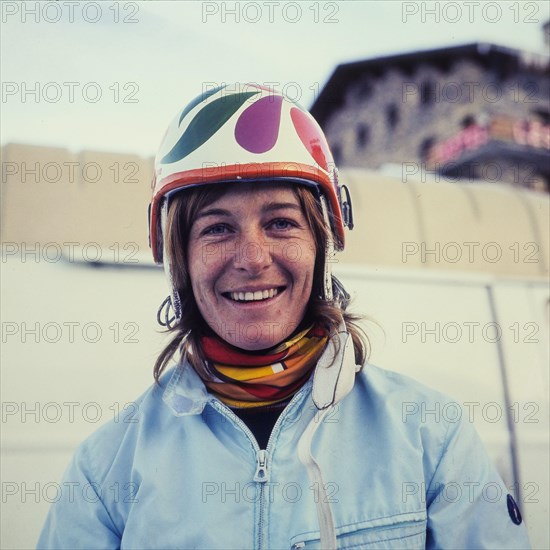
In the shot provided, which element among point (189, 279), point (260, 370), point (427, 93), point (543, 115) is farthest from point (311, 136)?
point (543, 115)

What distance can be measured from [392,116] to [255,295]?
21486 millimetres

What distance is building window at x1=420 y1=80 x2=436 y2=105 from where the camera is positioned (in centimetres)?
1912

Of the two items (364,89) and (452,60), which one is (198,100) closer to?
(452,60)

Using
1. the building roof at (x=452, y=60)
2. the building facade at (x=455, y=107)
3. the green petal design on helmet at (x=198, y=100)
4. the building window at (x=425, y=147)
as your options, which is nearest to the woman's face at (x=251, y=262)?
the green petal design on helmet at (x=198, y=100)

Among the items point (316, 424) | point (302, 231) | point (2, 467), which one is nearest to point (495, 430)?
point (316, 424)

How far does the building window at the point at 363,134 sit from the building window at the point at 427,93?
Result: 2.31m

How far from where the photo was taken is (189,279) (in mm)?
1729

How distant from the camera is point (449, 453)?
1.45 m

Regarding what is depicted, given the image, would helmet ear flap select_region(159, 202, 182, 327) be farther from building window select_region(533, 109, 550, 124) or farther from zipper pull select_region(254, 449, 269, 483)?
building window select_region(533, 109, 550, 124)

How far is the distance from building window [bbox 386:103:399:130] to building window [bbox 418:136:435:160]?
1355 millimetres

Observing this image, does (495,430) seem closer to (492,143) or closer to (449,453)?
(449,453)

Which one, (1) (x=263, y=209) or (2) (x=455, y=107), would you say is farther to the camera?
(2) (x=455, y=107)

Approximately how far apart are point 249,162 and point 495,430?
1299 mm

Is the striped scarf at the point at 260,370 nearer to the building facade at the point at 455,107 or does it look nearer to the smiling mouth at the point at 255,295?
the smiling mouth at the point at 255,295
